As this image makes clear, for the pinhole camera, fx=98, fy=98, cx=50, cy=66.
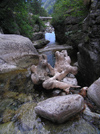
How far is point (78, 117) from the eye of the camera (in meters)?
1.65

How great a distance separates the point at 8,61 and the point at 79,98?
3048 mm

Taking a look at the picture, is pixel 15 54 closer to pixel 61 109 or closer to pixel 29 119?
pixel 29 119

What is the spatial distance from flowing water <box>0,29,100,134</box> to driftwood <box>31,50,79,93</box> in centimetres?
27

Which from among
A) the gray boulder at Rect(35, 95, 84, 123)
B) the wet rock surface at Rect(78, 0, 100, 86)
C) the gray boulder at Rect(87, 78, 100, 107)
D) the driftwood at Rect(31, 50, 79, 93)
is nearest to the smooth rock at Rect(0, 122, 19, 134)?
the gray boulder at Rect(35, 95, 84, 123)

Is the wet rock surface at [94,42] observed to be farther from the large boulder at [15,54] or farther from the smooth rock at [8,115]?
the smooth rock at [8,115]

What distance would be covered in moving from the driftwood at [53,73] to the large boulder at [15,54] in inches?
48.8

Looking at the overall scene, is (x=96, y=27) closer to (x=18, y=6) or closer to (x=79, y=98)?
(x=79, y=98)

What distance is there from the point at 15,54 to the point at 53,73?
199cm

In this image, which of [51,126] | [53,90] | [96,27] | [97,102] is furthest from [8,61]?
[96,27]

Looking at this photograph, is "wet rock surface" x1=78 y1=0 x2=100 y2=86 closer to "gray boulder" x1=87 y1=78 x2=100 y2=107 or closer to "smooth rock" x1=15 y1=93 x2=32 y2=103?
"gray boulder" x1=87 y1=78 x2=100 y2=107

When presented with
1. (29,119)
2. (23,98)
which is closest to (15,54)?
(23,98)

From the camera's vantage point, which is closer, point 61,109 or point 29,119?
point 61,109

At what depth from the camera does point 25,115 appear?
1.88 meters

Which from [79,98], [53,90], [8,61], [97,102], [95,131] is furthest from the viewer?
[8,61]
